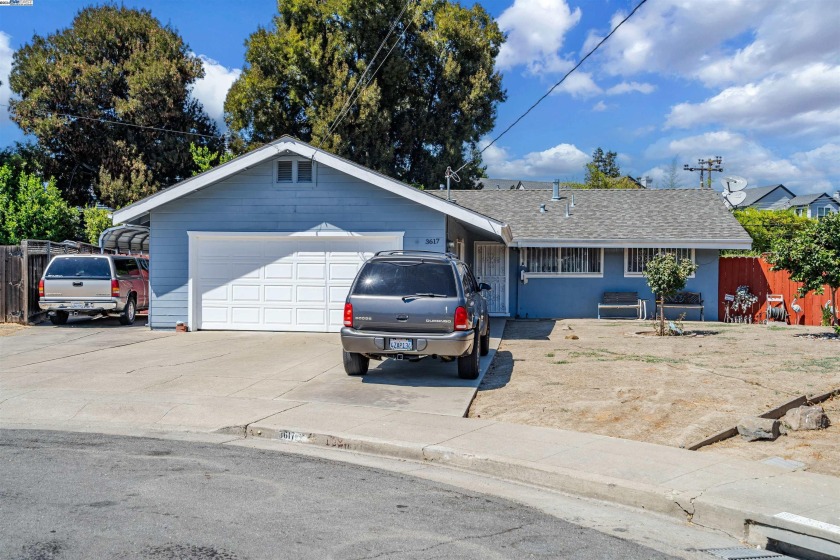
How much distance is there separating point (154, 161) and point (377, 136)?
10480mm

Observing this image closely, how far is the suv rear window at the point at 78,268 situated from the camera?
17.7 m

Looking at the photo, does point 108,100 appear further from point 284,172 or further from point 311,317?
point 311,317

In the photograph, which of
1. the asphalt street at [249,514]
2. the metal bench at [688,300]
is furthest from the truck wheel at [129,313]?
the metal bench at [688,300]

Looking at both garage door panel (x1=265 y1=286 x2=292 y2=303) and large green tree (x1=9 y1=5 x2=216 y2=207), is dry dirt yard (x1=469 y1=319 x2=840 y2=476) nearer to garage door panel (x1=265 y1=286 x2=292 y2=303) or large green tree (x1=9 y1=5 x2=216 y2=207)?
garage door panel (x1=265 y1=286 x2=292 y2=303)

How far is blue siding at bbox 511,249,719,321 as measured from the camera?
21406 millimetres

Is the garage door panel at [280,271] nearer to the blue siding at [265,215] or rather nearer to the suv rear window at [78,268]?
the blue siding at [265,215]

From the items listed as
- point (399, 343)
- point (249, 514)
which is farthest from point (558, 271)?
point (249, 514)

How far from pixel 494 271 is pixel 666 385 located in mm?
12059

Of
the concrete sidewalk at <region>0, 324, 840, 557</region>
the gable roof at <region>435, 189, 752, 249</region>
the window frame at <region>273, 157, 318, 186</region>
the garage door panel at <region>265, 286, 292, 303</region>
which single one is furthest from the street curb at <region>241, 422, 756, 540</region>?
the gable roof at <region>435, 189, 752, 249</region>

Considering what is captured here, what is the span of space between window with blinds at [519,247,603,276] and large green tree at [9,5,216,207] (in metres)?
19.8

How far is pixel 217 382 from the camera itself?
10.5 meters

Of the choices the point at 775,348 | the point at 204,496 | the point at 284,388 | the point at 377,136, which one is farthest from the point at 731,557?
the point at 377,136

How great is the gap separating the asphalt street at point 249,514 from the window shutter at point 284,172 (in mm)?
10306

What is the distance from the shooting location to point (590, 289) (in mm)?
21781
